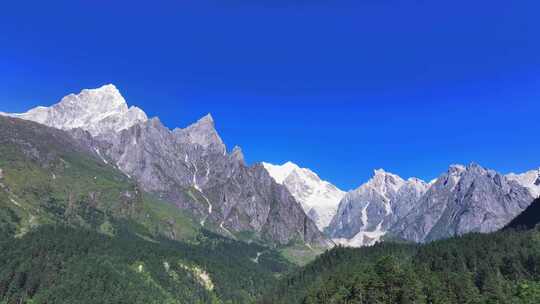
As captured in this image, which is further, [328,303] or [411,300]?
[328,303]

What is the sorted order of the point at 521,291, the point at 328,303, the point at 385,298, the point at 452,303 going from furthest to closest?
the point at 328,303 < the point at 452,303 < the point at 385,298 < the point at 521,291

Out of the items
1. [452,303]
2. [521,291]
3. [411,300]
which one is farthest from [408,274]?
[521,291]

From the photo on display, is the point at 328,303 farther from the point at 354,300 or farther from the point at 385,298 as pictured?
the point at 385,298

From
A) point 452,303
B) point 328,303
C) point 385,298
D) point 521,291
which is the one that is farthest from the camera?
point 328,303

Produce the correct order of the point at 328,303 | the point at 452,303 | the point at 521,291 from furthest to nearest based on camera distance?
the point at 328,303, the point at 452,303, the point at 521,291

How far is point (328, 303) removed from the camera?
197125mm

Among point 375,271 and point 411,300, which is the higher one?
point 375,271

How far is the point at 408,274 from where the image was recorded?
175 m

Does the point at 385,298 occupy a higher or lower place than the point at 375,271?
lower

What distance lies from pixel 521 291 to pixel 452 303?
29.0 meters

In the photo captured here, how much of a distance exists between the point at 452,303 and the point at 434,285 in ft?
26.4

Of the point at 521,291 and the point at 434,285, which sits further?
the point at 434,285

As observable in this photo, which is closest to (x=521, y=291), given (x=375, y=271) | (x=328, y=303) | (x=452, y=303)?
(x=452, y=303)

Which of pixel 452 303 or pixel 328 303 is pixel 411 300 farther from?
pixel 328 303
